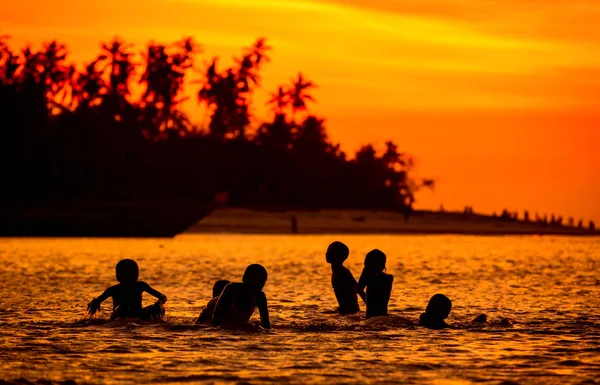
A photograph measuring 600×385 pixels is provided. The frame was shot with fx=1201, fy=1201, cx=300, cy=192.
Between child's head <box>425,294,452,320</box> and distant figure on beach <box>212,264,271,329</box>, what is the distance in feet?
10.1

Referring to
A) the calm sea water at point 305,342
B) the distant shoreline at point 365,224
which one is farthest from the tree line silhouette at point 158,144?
the calm sea water at point 305,342

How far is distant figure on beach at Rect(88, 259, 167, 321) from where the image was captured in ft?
64.8

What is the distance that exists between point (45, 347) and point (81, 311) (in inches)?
266

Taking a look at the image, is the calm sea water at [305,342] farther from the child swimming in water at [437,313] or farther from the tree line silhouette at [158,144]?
the tree line silhouette at [158,144]

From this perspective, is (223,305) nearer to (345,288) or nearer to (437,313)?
(345,288)

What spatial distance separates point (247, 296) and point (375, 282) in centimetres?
280

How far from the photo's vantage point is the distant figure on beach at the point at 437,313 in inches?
827

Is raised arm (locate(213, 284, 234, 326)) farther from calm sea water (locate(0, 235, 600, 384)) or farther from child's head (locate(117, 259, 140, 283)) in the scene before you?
child's head (locate(117, 259, 140, 283))

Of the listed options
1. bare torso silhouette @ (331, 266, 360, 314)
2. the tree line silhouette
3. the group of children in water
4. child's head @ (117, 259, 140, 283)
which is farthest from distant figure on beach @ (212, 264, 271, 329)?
the tree line silhouette

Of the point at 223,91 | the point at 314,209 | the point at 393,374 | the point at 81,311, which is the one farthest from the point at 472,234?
the point at 393,374

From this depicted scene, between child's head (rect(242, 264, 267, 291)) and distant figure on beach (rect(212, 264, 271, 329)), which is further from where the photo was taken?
distant figure on beach (rect(212, 264, 271, 329))

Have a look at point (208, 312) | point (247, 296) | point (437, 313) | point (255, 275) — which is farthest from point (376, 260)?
point (255, 275)

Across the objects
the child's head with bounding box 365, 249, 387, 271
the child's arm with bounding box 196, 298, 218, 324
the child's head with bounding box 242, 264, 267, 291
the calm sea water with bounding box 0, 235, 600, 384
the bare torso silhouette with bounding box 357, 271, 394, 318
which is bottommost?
the calm sea water with bounding box 0, 235, 600, 384

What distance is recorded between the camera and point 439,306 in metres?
21.1
